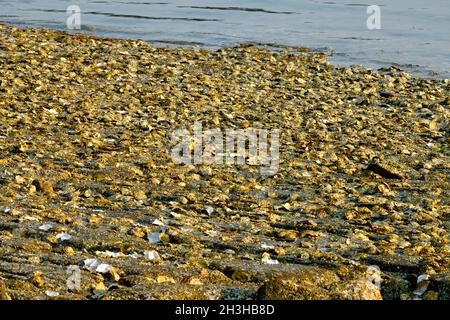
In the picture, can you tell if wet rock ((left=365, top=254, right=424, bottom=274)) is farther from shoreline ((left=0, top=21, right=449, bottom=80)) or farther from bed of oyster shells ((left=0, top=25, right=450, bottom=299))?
shoreline ((left=0, top=21, right=449, bottom=80))

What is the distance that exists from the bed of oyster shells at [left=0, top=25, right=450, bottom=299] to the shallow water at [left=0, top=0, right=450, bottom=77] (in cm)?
637

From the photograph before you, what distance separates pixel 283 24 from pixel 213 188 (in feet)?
68.6

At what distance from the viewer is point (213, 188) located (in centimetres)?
864

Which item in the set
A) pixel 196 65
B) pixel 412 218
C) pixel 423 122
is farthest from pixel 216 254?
pixel 196 65

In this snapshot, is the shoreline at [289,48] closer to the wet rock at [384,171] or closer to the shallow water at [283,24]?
the shallow water at [283,24]

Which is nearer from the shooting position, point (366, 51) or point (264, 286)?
point (264, 286)

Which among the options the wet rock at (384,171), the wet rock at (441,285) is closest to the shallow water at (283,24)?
the wet rock at (384,171)

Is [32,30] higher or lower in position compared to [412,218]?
higher

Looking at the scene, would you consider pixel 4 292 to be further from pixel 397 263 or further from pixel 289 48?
pixel 289 48

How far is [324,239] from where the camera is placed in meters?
7.14

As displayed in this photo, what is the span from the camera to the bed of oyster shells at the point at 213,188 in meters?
5.73

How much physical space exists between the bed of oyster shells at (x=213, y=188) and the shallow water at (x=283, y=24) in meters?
6.37

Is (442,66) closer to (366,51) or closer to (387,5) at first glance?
(366,51)

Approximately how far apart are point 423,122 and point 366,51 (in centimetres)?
1027
